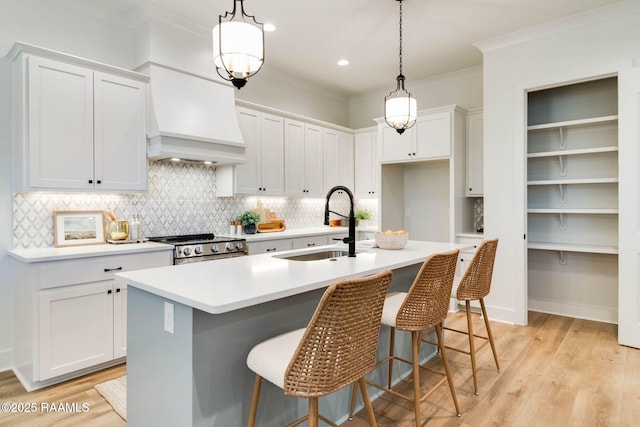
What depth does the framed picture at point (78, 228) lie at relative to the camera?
3.17 meters

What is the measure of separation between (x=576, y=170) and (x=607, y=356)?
2.03 metres

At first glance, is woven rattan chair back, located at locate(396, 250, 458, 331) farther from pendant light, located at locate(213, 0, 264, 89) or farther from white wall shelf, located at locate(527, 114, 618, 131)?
white wall shelf, located at locate(527, 114, 618, 131)

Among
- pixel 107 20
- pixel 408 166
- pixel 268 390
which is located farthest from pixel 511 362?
pixel 107 20

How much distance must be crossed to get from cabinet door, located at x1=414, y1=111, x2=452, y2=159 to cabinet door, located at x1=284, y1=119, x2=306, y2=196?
5.05ft

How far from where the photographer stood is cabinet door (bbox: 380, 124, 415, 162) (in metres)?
5.02

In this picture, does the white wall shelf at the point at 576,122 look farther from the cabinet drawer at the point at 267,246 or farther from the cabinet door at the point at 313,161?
the cabinet drawer at the point at 267,246

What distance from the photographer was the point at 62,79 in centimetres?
299

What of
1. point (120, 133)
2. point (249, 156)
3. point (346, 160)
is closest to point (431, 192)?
point (346, 160)

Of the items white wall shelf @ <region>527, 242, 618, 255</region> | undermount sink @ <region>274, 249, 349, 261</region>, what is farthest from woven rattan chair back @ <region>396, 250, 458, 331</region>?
white wall shelf @ <region>527, 242, 618, 255</region>

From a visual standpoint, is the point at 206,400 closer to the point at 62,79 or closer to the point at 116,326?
the point at 116,326

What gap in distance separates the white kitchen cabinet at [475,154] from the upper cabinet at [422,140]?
36 cm

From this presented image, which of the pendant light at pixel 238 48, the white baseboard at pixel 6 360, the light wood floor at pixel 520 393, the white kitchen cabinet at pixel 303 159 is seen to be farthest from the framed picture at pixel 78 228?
the white kitchen cabinet at pixel 303 159

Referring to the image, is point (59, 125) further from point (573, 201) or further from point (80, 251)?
point (573, 201)

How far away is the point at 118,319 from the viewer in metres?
3.02
